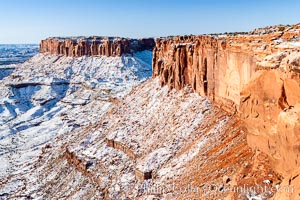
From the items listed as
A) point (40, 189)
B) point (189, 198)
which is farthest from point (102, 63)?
point (189, 198)

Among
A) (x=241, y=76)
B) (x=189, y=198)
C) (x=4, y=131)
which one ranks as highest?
(x=241, y=76)

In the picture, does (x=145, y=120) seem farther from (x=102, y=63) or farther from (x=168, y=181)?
(x=102, y=63)

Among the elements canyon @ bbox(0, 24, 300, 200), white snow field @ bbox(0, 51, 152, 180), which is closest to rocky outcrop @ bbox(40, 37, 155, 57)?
white snow field @ bbox(0, 51, 152, 180)

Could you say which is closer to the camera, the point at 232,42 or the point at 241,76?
the point at 241,76

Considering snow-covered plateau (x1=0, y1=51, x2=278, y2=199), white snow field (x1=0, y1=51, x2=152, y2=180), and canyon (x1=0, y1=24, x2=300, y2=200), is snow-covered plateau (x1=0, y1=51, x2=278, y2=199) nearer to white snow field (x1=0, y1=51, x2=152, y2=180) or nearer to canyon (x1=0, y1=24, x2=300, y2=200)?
canyon (x1=0, y1=24, x2=300, y2=200)

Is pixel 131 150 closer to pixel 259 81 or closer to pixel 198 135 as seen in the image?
pixel 198 135

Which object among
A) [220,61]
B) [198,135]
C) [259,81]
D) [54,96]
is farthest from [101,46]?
[259,81]
